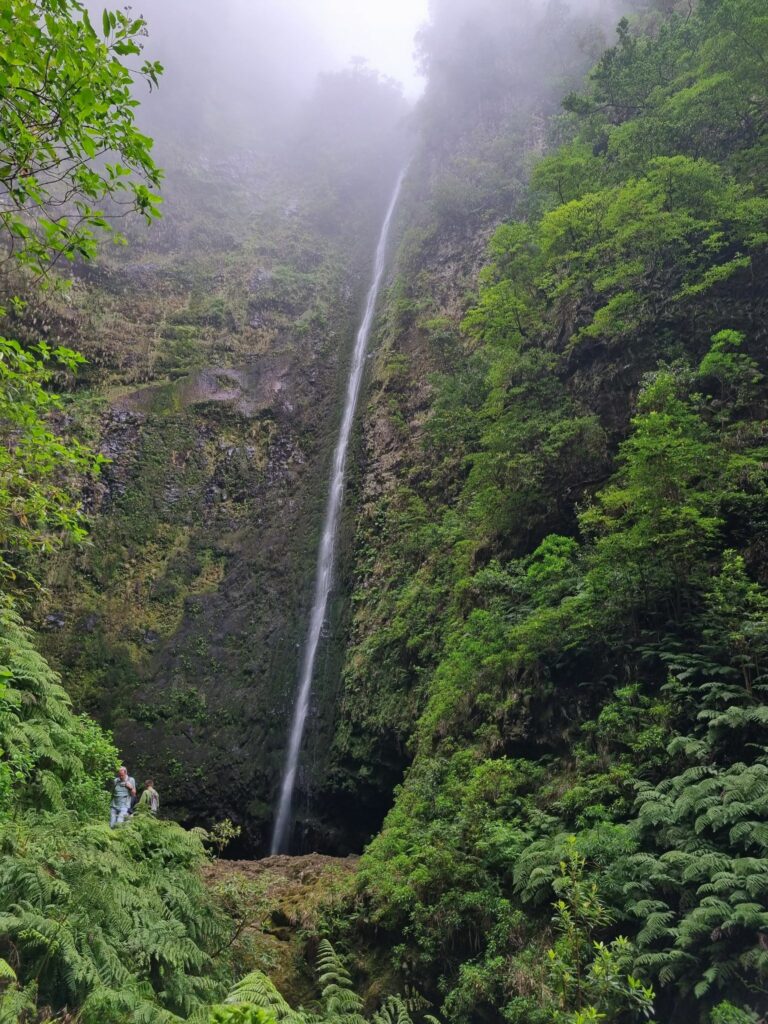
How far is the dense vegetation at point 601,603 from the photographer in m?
4.33

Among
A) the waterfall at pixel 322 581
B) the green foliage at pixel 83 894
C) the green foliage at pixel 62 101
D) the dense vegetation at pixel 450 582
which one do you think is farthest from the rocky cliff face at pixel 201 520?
the green foliage at pixel 62 101

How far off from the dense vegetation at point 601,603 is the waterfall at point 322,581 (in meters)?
1.33

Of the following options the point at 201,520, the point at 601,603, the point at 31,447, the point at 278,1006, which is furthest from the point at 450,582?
the point at 201,520

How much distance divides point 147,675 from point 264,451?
804 cm

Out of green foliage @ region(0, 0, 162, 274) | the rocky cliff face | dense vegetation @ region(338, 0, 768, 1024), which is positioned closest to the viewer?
green foliage @ region(0, 0, 162, 274)

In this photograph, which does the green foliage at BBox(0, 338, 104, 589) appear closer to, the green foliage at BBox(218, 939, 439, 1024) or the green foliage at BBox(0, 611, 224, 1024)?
the green foliage at BBox(0, 611, 224, 1024)

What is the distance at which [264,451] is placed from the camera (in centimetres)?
1897

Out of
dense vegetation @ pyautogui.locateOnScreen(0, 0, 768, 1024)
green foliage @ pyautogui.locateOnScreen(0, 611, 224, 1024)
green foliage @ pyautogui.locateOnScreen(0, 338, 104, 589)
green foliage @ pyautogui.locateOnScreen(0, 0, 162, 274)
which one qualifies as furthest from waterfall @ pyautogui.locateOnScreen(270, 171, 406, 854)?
green foliage @ pyautogui.locateOnScreen(0, 0, 162, 274)

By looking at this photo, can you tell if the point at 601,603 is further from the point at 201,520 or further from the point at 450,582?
the point at 201,520

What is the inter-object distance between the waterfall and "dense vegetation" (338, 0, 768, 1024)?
1.33 metres

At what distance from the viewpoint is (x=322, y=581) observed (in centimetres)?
1552

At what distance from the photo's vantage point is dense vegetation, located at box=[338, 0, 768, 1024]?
171 inches

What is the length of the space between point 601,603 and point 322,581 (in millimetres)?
9397

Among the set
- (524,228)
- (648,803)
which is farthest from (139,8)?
(648,803)
